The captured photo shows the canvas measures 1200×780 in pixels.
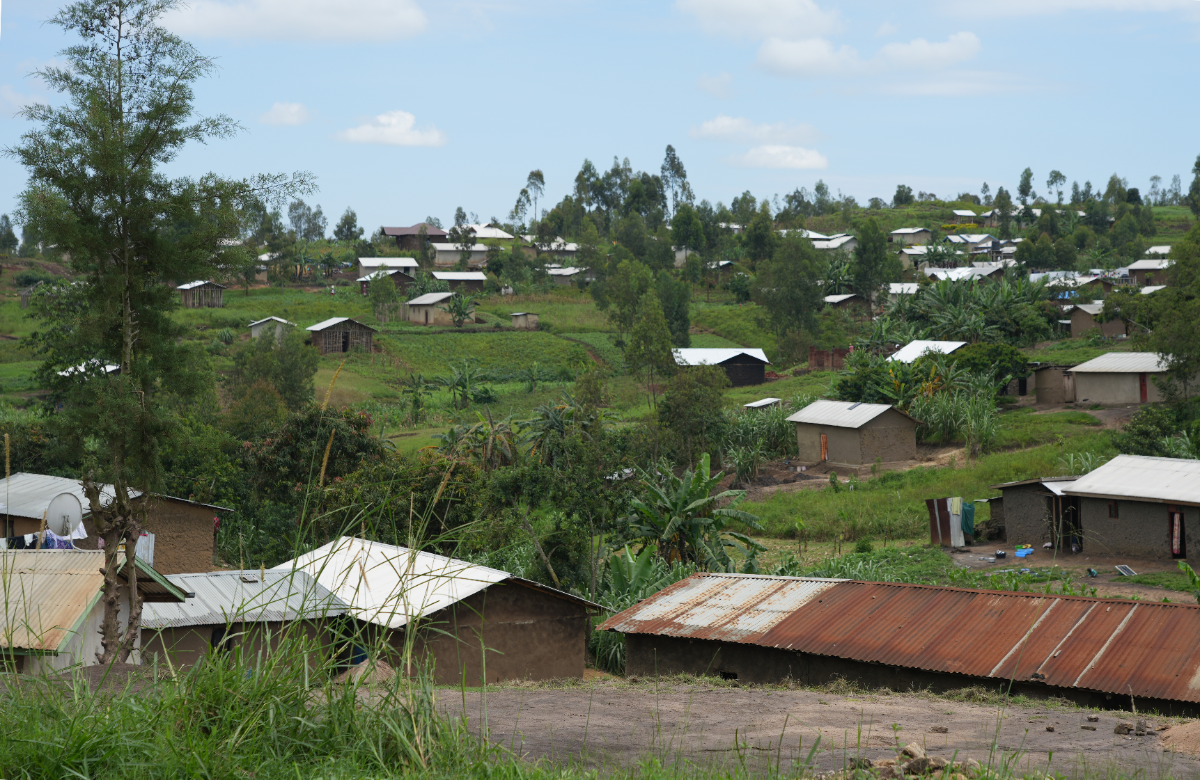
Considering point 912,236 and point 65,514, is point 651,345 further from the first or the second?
point 912,236

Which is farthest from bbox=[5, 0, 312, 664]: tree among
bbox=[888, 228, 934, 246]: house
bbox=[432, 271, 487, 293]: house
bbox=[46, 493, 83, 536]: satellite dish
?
bbox=[888, 228, 934, 246]: house

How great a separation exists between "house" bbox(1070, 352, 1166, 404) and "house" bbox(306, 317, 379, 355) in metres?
33.6

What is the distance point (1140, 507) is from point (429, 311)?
47.4 meters

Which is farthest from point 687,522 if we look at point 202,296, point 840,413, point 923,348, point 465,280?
point 465,280

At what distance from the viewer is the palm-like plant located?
17688 millimetres

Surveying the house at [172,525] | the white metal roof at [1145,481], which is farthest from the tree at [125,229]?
the white metal roof at [1145,481]

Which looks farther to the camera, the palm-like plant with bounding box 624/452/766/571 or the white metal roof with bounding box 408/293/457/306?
the white metal roof with bounding box 408/293/457/306

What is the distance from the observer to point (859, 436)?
31719 mm

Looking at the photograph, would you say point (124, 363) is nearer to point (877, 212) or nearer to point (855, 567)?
point (855, 567)

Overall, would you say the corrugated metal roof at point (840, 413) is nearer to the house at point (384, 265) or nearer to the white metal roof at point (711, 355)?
the white metal roof at point (711, 355)

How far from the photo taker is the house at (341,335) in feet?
169

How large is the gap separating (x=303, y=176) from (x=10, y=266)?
216 ft

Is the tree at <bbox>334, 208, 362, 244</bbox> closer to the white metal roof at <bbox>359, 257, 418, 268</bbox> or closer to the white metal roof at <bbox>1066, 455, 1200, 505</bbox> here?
the white metal roof at <bbox>359, 257, 418, 268</bbox>

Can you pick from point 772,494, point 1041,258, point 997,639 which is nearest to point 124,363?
point 997,639
